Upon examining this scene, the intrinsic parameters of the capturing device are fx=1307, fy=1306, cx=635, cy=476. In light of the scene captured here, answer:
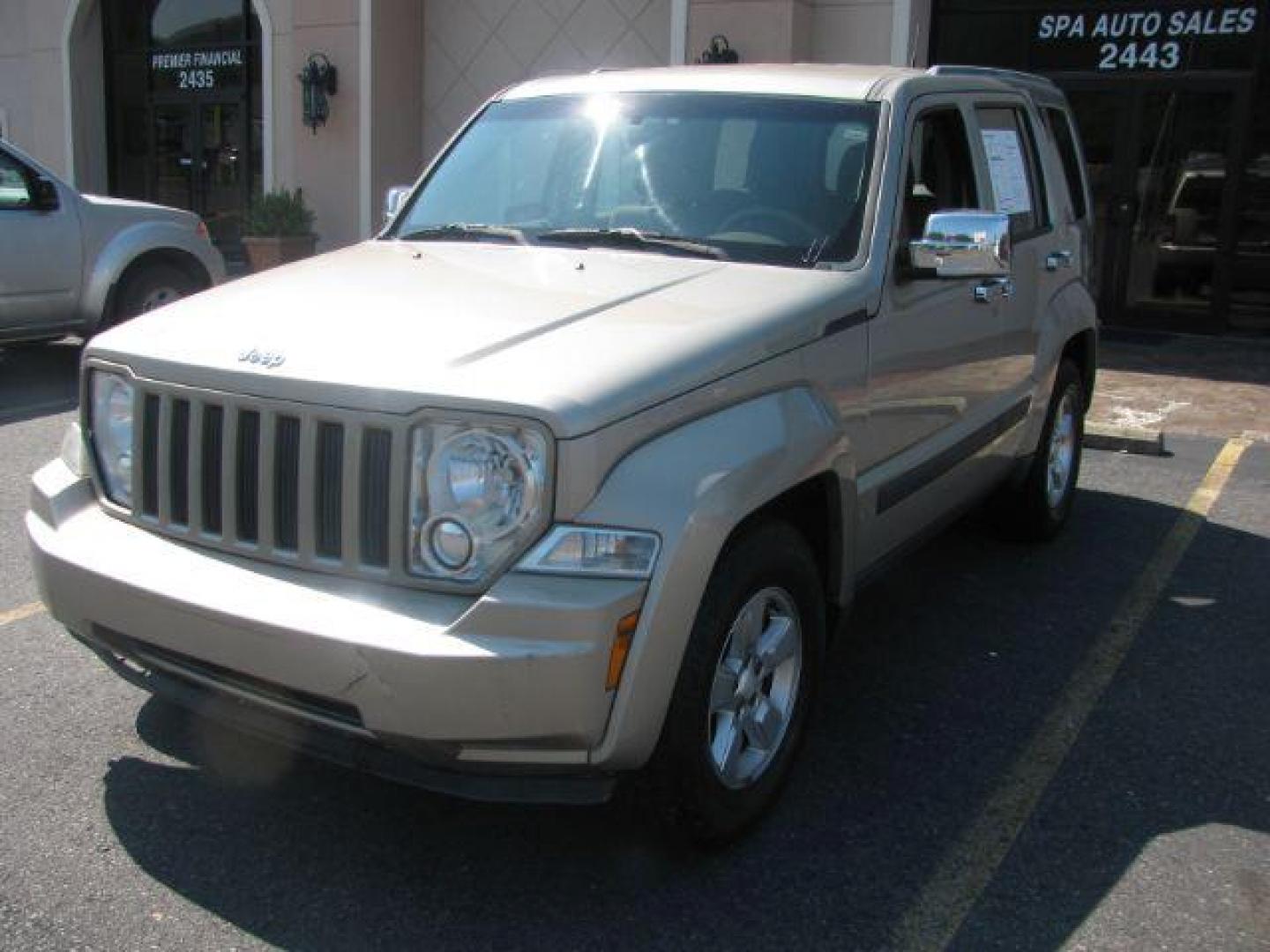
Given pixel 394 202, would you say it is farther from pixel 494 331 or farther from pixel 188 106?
pixel 188 106

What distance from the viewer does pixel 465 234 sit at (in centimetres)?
436

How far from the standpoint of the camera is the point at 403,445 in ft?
9.11

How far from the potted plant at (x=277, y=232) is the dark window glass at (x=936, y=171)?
1075 centimetres

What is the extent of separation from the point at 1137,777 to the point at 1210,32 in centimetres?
1063

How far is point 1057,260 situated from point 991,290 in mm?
1053

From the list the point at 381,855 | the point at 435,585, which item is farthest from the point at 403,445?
the point at 381,855

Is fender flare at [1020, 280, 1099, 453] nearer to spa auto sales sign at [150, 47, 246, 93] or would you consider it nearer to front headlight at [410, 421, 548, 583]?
front headlight at [410, 421, 548, 583]

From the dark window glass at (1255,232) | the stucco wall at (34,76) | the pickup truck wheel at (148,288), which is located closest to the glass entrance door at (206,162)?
the stucco wall at (34,76)

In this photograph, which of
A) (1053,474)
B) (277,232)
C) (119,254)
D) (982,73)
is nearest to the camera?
(982,73)

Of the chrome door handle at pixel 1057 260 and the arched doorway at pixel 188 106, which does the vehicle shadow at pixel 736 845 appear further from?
the arched doorway at pixel 188 106

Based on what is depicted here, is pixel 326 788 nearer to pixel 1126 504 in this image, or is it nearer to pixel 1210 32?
pixel 1126 504

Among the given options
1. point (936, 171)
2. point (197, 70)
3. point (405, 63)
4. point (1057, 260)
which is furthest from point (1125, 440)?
point (197, 70)

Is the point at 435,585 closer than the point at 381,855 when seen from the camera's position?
Yes

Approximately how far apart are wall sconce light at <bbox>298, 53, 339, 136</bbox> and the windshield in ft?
36.3
